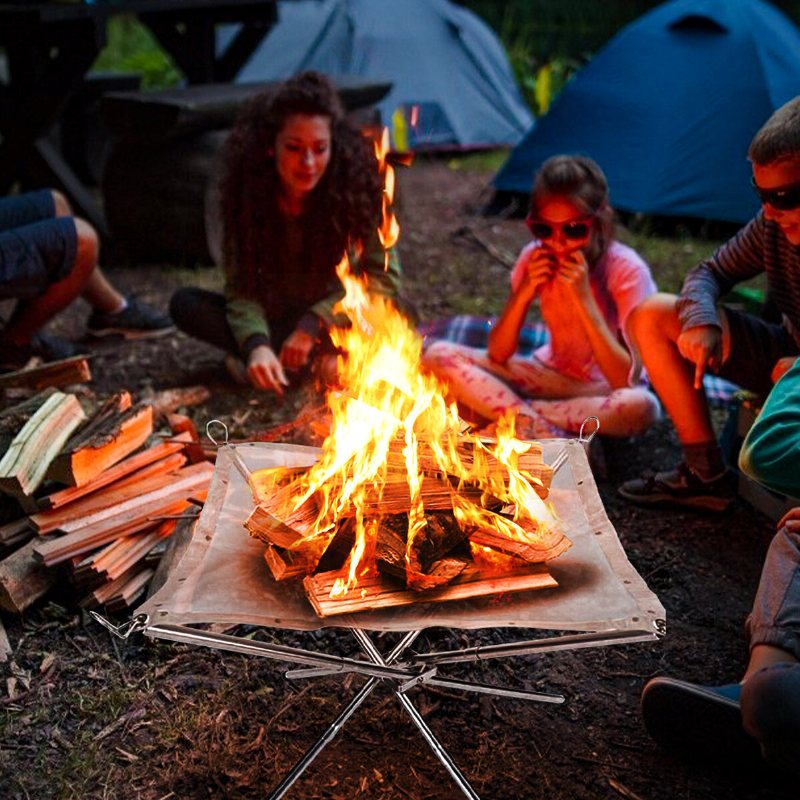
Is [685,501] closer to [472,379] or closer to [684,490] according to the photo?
[684,490]

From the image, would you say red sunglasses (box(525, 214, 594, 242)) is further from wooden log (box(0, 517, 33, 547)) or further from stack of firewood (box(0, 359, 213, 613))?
wooden log (box(0, 517, 33, 547))

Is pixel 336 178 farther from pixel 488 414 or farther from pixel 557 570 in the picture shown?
pixel 557 570

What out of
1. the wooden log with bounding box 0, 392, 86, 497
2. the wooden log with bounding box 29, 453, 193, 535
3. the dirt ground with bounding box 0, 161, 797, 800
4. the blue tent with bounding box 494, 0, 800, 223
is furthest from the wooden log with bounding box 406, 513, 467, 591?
the blue tent with bounding box 494, 0, 800, 223

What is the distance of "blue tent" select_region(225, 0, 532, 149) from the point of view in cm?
956

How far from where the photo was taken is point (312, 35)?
9680 millimetres

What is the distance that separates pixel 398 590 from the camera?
78.5 inches

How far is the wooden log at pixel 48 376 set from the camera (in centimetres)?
365

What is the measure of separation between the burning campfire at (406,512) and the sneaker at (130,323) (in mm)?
3053

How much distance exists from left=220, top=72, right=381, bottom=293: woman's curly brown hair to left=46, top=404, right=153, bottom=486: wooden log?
1.32 m

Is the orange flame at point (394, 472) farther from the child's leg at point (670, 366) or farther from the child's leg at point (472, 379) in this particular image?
the child's leg at point (472, 379)

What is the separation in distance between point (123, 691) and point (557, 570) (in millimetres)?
1251

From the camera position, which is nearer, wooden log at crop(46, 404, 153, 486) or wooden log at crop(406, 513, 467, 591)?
wooden log at crop(406, 513, 467, 591)

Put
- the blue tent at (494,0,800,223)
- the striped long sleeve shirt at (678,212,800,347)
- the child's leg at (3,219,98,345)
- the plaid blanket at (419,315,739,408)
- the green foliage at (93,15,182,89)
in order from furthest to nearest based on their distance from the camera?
the green foliage at (93,15,182,89)
the blue tent at (494,0,800,223)
the plaid blanket at (419,315,739,408)
the child's leg at (3,219,98,345)
the striped long sleeve shirt at (678,212,800,347)

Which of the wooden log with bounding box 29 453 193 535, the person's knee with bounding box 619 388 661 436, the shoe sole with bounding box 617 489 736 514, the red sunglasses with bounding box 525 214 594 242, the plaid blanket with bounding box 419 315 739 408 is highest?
the red sunglasses with bounding box 525 214 594 242
